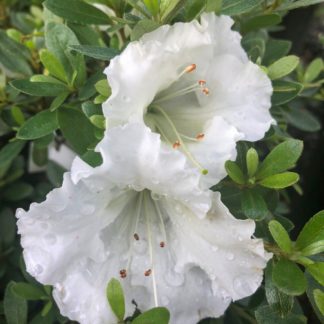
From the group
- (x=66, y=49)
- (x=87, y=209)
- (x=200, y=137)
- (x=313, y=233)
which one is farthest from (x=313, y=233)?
(x=66, y=49)

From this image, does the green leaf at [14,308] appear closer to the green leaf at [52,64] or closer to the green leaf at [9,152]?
the green leaf at [9,152]

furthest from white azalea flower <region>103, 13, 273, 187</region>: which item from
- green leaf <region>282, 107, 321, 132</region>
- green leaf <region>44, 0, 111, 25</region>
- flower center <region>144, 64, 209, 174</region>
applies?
green leaf <region>282, 107, 321, 132</region>

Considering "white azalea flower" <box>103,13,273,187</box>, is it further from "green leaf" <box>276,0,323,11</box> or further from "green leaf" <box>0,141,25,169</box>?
"green leaf" <box>0,141,25,169</box>

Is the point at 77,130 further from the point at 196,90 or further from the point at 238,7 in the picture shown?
the point at 238,7

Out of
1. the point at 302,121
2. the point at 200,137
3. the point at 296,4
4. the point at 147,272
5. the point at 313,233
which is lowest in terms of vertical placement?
the point at 302,121

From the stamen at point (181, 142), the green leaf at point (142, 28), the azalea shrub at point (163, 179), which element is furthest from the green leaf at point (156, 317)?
the green leaf at point (142, 28)
